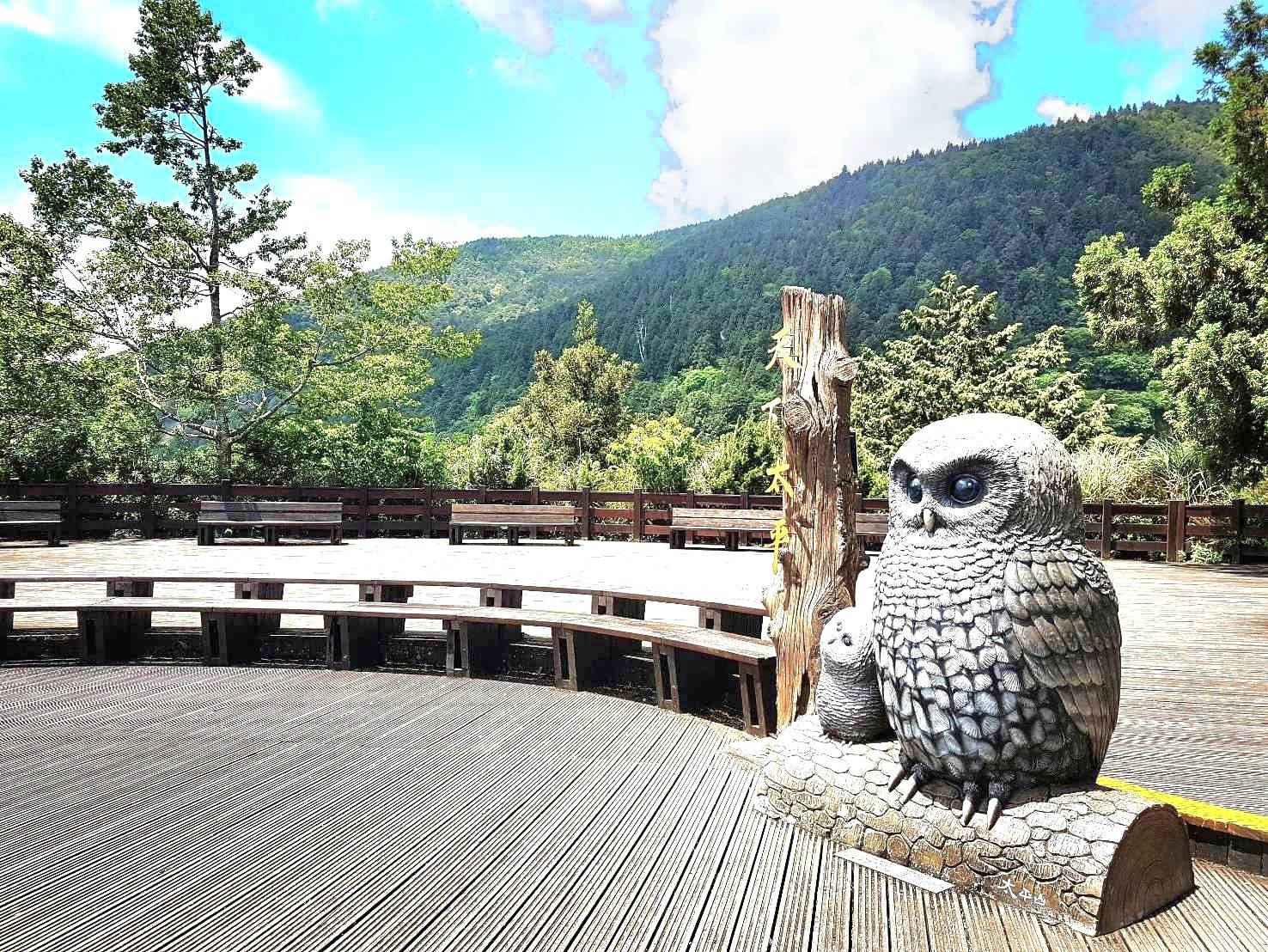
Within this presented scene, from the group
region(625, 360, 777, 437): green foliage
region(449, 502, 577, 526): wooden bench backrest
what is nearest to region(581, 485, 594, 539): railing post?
region(449, 502, 577, 526): wooden bench backrest

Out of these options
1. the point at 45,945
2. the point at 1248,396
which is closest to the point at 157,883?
the point at 45,945

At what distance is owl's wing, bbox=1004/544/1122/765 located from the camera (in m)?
2.34

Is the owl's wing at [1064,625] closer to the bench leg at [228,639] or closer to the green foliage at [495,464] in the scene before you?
the bench leg at [228,639]

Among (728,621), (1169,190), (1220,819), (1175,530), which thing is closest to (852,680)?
(1220,819)

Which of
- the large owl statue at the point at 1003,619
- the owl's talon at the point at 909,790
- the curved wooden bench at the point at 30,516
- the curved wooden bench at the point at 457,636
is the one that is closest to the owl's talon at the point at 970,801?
the large owl statue at the point at 1003,619

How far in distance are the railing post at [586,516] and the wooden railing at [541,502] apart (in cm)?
2

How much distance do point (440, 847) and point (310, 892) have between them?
1.43 ft

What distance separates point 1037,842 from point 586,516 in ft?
46.4

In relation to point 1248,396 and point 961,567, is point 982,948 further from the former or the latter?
point 1248,396

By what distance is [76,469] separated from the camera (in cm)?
1659

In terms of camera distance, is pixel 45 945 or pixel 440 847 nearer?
pixel 45 945

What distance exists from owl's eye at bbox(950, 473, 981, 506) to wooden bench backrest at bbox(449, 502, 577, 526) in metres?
12.9

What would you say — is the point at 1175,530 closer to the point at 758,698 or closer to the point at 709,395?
the point at 758,698

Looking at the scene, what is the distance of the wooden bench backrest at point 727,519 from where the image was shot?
1358 cm
